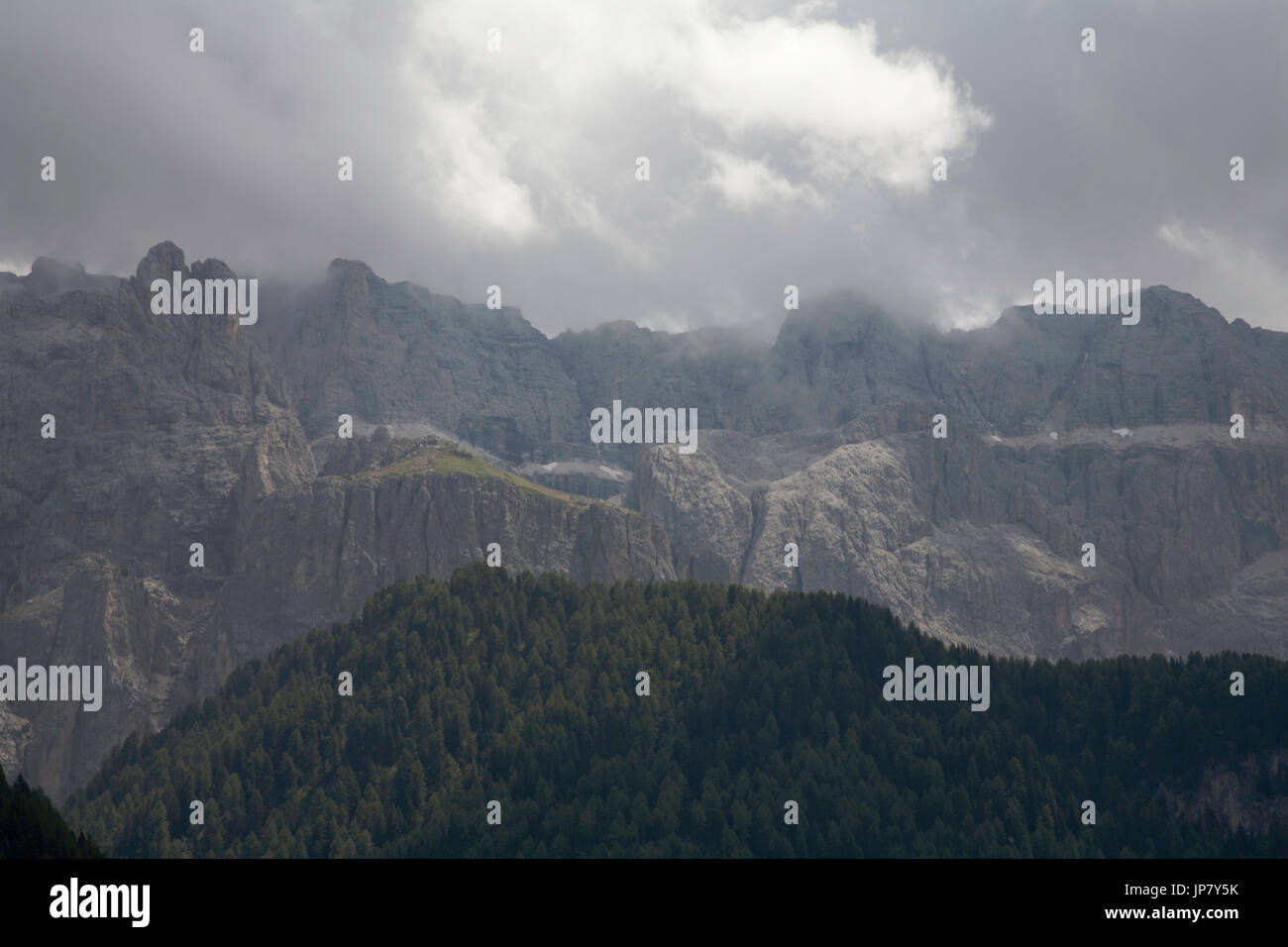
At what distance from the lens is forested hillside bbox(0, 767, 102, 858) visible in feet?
573

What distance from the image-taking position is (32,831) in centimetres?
17812

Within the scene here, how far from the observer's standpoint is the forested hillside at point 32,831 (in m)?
175
